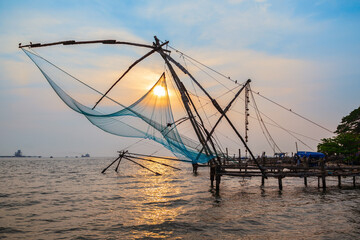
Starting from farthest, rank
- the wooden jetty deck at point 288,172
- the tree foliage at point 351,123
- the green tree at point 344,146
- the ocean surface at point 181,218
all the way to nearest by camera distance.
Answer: the tree foliage at point 351,123 < the green tree at point 344,146 < the wooden jetty deck at point 288,172 < the ocean surface at point 181,218

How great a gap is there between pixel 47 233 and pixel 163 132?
6231 millimetres

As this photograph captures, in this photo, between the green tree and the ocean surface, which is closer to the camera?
the ocean surface

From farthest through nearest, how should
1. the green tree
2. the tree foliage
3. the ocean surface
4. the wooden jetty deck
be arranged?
1. the tree foliage
2. the green tree
3. the wooden jetty deck
4. the ocean surface

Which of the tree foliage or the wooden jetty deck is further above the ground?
the tree foliage

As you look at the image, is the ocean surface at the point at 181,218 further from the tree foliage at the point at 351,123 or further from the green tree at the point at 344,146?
the tree foliage at the point at 351,123

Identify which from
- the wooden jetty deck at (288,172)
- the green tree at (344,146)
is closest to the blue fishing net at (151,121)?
the wooden jetty deck at (288,172)

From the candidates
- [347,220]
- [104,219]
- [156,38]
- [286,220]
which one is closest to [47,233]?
[104,219]

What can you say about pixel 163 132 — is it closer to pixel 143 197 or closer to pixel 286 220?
pixel 143 197

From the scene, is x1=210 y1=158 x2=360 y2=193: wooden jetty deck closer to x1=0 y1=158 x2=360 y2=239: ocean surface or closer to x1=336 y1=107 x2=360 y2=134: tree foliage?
x1=0 y1=158 x2=360 y2=239: ocean surface

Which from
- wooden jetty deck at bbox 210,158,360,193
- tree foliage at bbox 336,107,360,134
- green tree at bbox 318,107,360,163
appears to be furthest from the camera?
tree foliage at bbox 336,107,360,134

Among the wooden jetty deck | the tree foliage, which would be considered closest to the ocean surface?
the wooden jetty deck

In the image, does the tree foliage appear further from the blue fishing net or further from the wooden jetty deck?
the blue fishing net

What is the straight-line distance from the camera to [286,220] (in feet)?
27.7

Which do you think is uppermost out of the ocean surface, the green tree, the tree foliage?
the tree foliage
